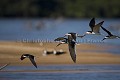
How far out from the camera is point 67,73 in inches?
787

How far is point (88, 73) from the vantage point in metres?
20.0

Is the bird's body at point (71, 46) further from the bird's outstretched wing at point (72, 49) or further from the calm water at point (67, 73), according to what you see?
the calm water at point (67, 73)

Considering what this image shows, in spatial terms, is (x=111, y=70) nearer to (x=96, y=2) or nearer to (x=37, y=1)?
(x=96, y=2)

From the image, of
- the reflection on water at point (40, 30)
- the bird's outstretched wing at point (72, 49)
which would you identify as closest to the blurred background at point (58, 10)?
the reflection on water at point (40, 30)

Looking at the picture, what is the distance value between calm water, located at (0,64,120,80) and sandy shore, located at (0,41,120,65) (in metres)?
0.98

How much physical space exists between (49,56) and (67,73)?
12.4ft

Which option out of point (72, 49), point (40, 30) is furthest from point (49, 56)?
point (40, 30)

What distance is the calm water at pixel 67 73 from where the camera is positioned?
19.1 meters

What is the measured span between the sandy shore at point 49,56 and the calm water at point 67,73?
98 cm

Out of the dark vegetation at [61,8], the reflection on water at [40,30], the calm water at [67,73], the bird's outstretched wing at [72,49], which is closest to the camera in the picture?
the calm water at [67,73]

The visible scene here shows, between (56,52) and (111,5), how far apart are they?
176 feet

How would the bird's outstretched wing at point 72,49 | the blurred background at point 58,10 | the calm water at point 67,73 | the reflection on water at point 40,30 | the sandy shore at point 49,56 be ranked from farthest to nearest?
the blurred background at point 58,10 → the reflection on water at point 40,30 → the sandy shore at point 49,56 → the bird's outstretched wing at point 72,49 → the calm water at point 67,73

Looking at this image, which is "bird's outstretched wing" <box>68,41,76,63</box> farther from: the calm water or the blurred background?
the blurred background

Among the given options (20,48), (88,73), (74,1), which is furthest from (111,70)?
(74,1)
